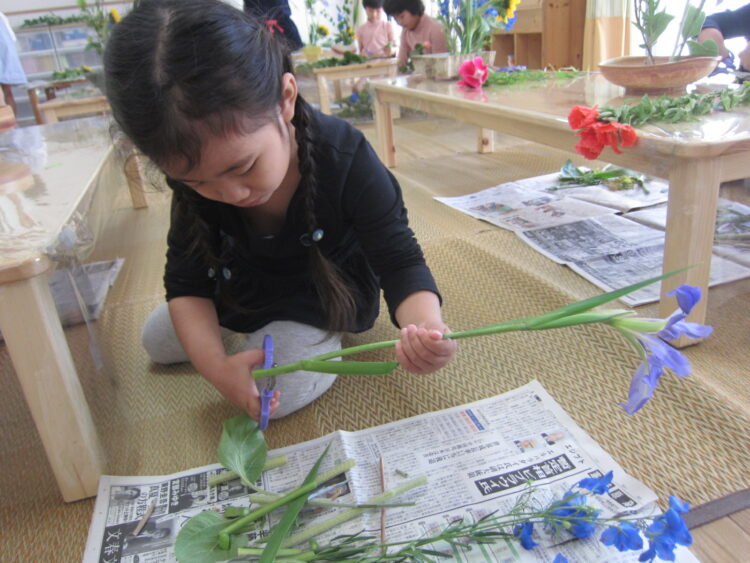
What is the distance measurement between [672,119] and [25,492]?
1079 millimetres

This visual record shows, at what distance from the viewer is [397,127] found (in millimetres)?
3234

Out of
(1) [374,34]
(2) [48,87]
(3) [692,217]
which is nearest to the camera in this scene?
(3) [692,217]

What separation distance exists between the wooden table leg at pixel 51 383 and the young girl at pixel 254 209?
167 millimetres

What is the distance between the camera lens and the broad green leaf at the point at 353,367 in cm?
50

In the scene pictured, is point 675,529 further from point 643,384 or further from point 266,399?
point 266,399

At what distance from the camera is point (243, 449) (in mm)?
683

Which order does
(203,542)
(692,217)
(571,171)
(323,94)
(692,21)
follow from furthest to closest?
1. (323,94)
2. (571,171)
3. (692,21)
4. (692,217)
5. (203,542)

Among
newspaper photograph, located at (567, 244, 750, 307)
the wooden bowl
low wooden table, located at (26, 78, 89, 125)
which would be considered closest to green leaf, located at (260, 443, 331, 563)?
newspaper photograph, located at (567, 244, 750, 307)

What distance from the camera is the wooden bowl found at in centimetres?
106

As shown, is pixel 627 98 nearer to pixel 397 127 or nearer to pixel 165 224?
pixel 165 224

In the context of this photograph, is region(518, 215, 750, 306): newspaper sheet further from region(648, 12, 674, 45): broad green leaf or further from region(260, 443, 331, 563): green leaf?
region(260, 443, 331, 563): green leaf

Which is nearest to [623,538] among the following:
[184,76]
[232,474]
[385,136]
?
[232,474]

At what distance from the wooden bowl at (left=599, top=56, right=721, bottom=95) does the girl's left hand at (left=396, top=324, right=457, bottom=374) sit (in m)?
0.81

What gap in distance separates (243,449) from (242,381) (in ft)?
0.31
